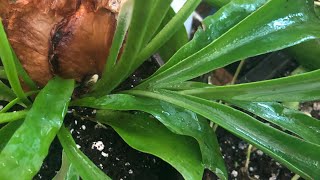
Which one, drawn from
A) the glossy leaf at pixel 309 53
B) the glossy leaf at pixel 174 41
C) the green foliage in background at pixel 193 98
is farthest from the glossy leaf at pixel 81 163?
the glossy leaf at pixel 309 53

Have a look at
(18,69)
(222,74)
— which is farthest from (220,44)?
(222,74)

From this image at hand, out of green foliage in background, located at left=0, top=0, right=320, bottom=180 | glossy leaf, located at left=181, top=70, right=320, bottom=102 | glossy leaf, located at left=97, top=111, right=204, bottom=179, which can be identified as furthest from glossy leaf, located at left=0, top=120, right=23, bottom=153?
glossy leaf, located at left=181, top=70, right=320, bottom=102

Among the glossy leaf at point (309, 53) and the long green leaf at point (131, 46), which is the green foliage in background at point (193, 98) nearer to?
→ the long green leaf at point (131, 46)

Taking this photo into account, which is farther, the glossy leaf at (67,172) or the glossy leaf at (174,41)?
the glossy leaf at (174,41)

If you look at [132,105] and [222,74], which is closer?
[132,105]

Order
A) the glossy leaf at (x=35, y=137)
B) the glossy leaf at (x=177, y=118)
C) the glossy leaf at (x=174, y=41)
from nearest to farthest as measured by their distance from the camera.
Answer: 1. the glossy leaf at (x=35, y=137)
2. the glossy leaf at (x=177, y=118)
3. the glossy leaf at (x=174, y=41)

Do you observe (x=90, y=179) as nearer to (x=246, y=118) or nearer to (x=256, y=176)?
(x=246, y=118)

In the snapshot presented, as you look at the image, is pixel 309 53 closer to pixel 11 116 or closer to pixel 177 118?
pixel 177 118
